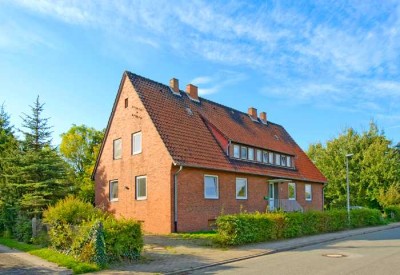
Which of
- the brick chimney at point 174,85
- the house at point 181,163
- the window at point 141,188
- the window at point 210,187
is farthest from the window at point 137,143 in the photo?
the brick chimney at point 174,85

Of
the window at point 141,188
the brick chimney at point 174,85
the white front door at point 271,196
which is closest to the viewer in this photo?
the window at point 141,188

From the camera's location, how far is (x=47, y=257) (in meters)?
12.5

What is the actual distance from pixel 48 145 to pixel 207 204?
33.1ft

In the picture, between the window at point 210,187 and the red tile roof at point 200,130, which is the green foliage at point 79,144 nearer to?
the red tile roof at point 200,130

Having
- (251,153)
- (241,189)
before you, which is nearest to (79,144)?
(251,153)

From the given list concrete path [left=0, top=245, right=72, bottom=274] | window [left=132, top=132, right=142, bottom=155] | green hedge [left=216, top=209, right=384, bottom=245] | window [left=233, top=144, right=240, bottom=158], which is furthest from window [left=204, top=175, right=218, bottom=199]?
concrete path [left=0, top=245, right=72, bottom=274]

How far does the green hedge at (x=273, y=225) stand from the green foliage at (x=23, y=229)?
8.07 m

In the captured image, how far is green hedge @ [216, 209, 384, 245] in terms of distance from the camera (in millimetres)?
15461

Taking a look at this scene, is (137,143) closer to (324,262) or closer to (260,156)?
(260,156)

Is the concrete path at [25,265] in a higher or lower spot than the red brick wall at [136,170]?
lower

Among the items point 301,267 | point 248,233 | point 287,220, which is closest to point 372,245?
point 287,220

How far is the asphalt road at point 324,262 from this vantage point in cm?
1034

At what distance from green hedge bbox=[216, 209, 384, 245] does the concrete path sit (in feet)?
21.9

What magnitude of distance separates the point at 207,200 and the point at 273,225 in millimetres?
5088
